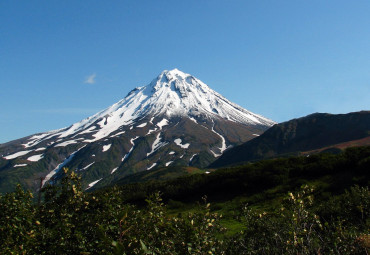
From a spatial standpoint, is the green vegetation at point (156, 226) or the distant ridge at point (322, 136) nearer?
the green vegetation at point (156, 226)

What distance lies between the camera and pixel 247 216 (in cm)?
917

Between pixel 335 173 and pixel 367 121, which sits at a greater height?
pixel 367 121

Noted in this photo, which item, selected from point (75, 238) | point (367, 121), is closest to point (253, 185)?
point (75, 238)

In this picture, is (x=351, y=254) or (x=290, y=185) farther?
Result: (x=290, y=185)

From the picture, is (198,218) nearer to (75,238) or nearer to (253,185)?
(75,238)

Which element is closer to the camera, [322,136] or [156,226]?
[156,226]

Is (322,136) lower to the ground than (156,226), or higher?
higher

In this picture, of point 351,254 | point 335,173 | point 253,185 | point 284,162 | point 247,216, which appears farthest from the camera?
point 284,162

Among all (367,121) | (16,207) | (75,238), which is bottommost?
(75,238)

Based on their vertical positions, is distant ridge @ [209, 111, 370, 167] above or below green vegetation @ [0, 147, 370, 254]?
above

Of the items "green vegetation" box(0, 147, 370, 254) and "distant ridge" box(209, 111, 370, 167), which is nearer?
"green vegetation" box(0, 147, 370, 254)

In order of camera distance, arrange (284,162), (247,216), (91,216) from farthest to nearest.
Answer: (284,162)
(247,216)
(91,216)

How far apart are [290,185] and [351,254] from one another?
83.6ft

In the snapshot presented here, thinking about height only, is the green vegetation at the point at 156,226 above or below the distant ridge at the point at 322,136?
below
